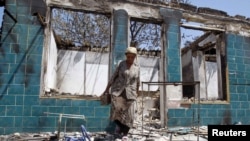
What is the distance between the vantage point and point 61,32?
13688 mm

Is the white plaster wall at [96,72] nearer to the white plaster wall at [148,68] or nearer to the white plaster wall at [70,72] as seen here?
the white plaster wall at [70,72]

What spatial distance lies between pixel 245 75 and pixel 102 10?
476 cm

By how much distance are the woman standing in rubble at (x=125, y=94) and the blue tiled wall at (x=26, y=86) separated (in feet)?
6.10

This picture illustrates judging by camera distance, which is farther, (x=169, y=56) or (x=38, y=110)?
(x=169, y=56)

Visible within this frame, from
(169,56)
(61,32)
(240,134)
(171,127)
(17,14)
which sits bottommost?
(171,127)

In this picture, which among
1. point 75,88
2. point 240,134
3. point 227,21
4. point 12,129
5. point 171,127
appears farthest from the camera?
point 75,88

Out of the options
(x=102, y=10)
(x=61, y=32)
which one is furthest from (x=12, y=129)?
(x=61, y=32)

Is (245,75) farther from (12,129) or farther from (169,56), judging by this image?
(12,129)

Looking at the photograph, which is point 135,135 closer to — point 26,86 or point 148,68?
point 26,86

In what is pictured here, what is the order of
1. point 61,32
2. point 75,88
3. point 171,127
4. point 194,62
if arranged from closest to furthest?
point 171,127 → point 75,88 → point 194,62 → point 61,32

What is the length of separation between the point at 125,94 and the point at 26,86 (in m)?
2.62

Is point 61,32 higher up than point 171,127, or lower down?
higher up

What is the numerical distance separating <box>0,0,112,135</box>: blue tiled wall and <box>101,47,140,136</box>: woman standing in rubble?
6.10ft

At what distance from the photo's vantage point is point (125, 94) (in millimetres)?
3996
